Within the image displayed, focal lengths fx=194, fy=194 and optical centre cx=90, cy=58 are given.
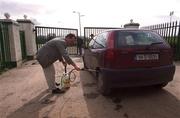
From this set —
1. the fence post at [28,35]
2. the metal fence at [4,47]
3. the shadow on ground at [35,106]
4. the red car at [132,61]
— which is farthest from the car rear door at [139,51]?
the fence post at [28,35]

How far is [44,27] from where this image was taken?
13141 millimetres

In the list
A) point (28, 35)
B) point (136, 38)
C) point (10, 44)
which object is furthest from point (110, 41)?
point (28, 35)

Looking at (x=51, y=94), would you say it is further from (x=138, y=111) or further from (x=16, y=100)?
(x=138, y=111)

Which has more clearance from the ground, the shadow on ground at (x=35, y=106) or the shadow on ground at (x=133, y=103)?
the shadow on ground at (x=133, y=103)

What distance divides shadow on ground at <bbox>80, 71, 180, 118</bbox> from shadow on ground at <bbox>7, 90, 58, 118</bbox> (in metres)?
0.86

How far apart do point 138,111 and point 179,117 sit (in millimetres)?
725

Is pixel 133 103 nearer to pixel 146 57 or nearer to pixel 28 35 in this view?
pixel 146 57

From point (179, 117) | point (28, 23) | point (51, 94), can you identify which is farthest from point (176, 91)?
point (28, 23)

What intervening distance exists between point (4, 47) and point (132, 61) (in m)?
6.43

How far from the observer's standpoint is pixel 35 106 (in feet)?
13.9

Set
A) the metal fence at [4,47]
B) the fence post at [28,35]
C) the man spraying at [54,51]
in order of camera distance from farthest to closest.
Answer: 1. the fence post at [28,35]
2. the metal fence at [4,47]
3. the man spraying at [54,51]

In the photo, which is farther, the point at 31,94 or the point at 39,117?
the point at 31,94

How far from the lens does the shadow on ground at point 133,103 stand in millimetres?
3653

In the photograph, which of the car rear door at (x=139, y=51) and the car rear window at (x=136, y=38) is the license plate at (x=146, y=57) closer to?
the car rear door at (x=139, y=51)
